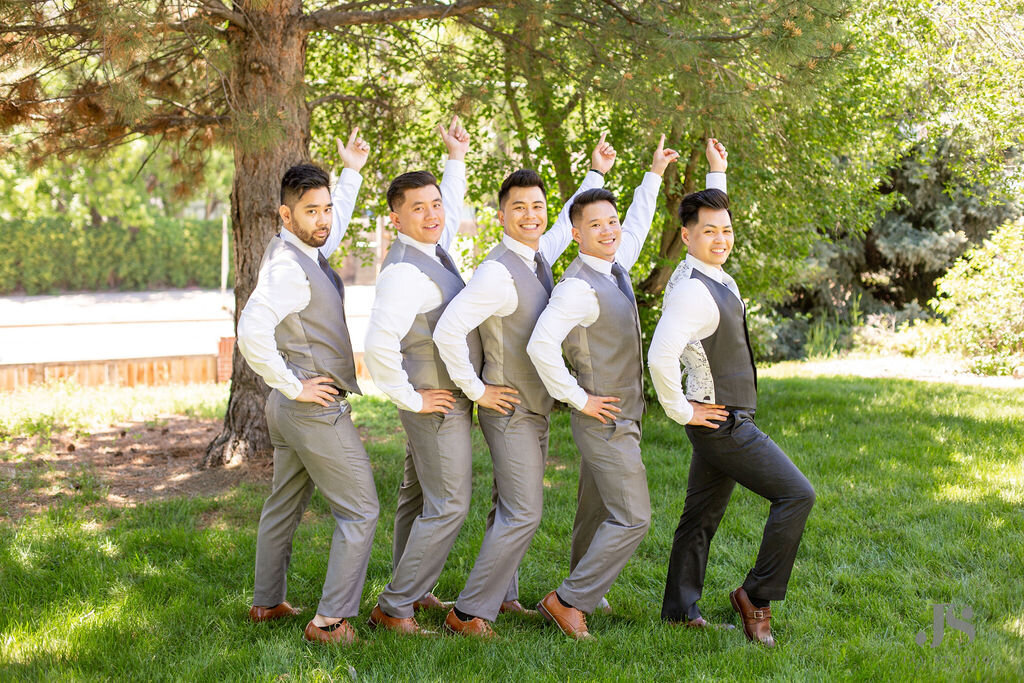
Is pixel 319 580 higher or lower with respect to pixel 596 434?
lower

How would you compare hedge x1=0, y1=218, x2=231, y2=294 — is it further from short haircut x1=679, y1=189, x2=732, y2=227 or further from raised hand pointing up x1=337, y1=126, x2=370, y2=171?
short haircut x1=679, y1=189, x2=732, y2=227

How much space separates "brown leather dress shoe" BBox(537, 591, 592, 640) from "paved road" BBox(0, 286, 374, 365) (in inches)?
365

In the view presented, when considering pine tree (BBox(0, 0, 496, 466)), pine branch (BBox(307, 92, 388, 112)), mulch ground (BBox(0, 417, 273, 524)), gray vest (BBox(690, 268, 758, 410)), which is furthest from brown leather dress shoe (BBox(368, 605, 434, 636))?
pine branch (BBox(307, 92, 388, 112))

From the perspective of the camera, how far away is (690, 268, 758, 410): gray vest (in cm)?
363

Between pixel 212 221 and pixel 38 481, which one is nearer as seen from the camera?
pixel 38 481

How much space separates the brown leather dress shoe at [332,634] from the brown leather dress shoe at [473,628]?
16.1 inches

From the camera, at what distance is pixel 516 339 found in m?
3.69

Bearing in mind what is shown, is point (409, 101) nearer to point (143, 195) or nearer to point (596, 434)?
Answer: point (596, 434)

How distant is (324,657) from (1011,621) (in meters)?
2.85

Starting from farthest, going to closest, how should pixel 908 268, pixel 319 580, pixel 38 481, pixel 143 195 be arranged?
pixel 143 195 < pixel 908 268 < pixel 38 481 < pixel 319 580

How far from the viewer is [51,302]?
77.6 feet

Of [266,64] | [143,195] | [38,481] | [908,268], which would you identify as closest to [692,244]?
[266,64]

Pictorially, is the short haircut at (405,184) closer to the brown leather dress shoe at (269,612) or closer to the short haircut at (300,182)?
the short haircut at (300,182)

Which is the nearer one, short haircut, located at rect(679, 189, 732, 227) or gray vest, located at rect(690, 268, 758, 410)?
gray vest, located at rect(690, 268, 758, 410)
